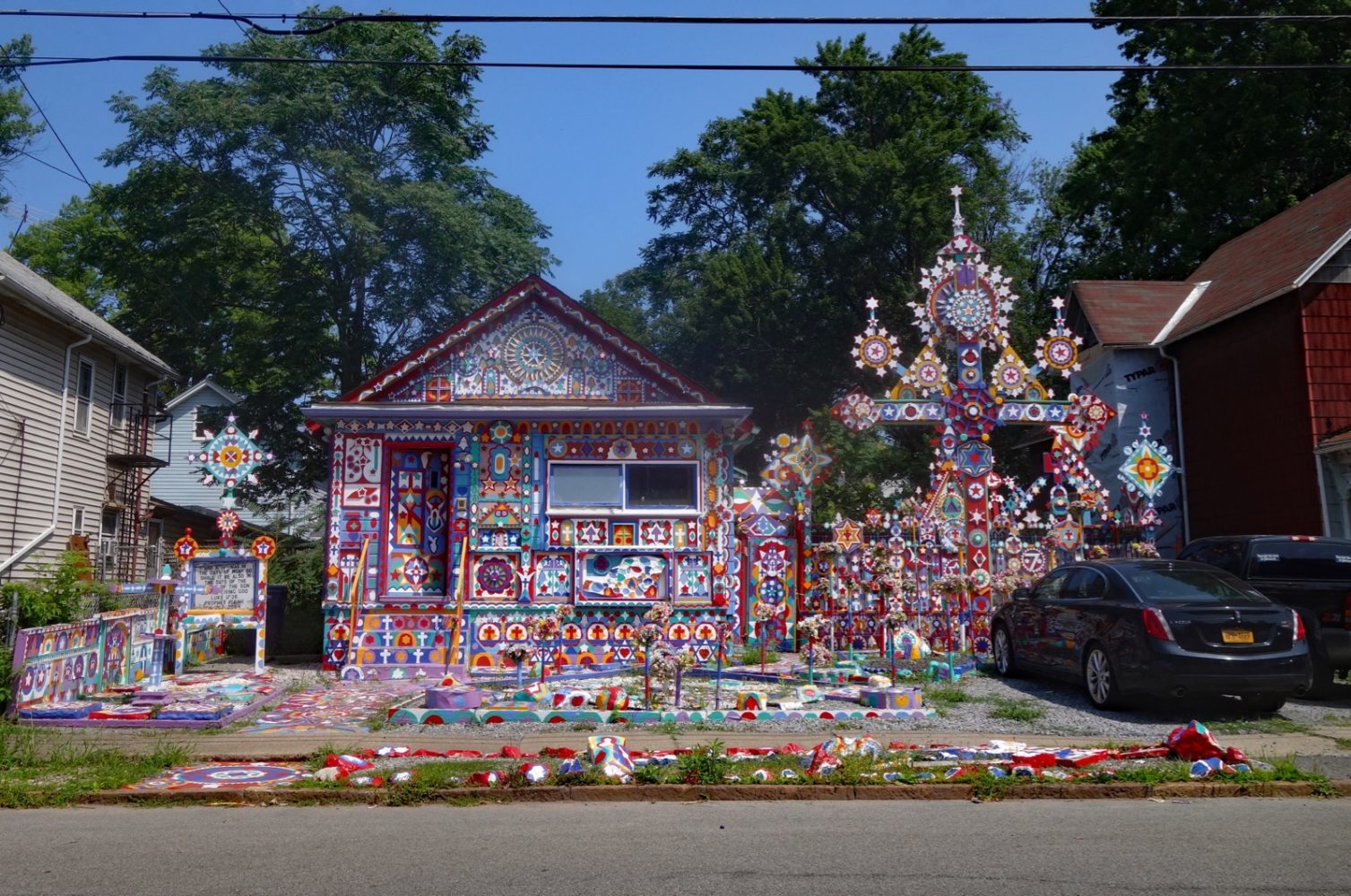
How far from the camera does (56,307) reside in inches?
846

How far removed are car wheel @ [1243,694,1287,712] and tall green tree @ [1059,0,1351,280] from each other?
2061cm

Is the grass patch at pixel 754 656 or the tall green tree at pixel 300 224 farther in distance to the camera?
the tall green tree at pixel 300 224

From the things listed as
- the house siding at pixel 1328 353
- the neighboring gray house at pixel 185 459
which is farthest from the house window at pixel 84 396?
the house siding at pixel 1328 353

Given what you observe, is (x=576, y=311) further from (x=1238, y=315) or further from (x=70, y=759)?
(x=1238, y=315)

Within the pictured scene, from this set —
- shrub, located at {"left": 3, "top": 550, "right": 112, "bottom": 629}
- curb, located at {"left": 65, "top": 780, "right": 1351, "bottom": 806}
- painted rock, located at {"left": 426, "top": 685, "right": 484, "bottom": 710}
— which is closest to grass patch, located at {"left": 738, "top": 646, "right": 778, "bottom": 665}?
painted rock, located at {"left": 426, "top": 685, "right": 484, "bottom": 710}

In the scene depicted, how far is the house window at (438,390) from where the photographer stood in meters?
16.4

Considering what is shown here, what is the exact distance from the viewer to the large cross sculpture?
16.3 meters

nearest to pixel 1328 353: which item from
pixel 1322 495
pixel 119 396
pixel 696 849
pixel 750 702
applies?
pixel 1322 495

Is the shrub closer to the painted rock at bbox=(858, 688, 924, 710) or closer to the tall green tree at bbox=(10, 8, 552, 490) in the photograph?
the painted rock at bbox=(858, 688, 924, 710)

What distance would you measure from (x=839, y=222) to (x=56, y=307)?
22.8 metres

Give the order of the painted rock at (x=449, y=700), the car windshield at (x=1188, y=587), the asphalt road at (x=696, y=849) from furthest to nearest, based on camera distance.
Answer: the painted rock at (x=449, y=700)
the car windshield at (x=1188, y=587)
the asphalt road at (x=696, y=849)

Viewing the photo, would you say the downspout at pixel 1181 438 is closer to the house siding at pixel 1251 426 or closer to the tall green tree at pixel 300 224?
the house siding at pixel 1251 426

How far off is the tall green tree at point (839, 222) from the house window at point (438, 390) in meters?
18.4

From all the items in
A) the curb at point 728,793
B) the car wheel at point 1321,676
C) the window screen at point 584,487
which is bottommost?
the curb at point 728,793
